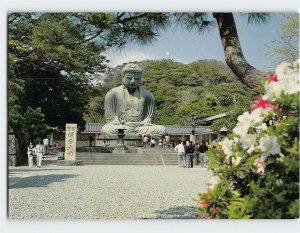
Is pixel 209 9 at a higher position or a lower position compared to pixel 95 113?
higher

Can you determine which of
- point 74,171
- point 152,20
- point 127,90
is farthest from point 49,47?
point 127,90

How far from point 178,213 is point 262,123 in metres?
2.17

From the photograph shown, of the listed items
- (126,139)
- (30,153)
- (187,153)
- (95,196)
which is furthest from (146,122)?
(95,196)

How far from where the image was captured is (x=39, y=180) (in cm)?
523

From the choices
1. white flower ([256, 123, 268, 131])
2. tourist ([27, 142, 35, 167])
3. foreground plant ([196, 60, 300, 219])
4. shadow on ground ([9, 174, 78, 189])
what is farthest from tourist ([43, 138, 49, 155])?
white flower ([256, 123, 268, 131])

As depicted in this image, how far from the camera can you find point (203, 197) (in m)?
2.46

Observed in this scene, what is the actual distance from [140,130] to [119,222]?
7760 mm

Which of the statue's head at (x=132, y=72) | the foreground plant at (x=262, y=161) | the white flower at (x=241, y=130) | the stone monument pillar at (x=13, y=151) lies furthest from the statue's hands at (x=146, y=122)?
the white flower at (x=241, y=130)

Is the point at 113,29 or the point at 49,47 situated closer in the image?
the point at 113,29

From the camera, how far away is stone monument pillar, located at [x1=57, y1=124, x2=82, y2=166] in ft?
20.7

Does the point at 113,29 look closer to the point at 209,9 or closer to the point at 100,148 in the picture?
the point at 209,9

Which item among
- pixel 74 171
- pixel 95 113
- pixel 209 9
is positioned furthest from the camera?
pixel 95 113

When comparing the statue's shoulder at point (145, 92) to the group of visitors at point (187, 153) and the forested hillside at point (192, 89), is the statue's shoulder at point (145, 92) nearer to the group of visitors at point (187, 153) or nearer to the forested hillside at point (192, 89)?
the forested hillside at point (192, 89)
